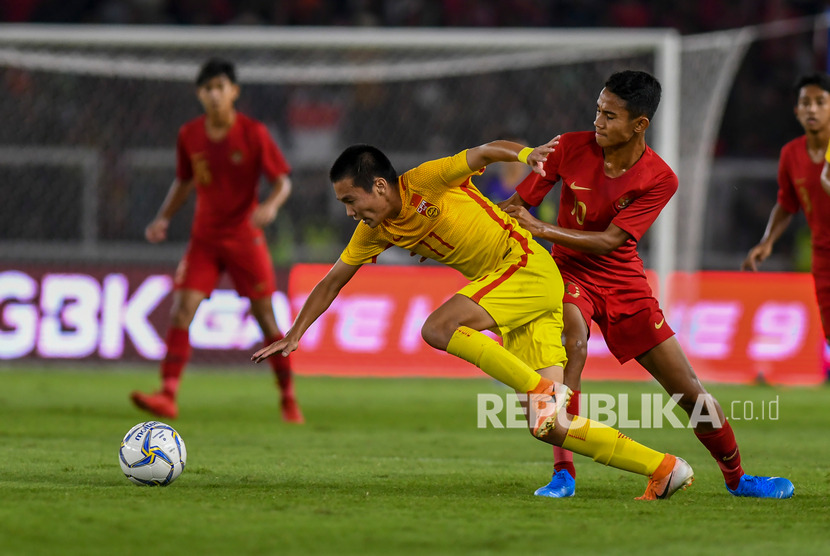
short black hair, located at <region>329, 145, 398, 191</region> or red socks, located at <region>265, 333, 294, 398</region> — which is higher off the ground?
short black hair, located at <region>329, 145, 398, 191</region>

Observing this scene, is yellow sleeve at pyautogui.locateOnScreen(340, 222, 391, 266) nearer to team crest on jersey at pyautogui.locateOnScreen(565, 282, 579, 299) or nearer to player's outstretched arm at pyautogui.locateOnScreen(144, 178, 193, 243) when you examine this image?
team crest on jersey at pyautogui.locateOnScreen(565, 282, 579, 299)

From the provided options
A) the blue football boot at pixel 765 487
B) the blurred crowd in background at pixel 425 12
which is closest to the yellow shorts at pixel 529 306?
the blue football boot at pixel 765 487

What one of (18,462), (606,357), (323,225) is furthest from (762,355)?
(18,462)

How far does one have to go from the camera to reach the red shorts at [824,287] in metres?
7.27

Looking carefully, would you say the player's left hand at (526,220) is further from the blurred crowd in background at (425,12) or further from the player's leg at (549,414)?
the blurred crowd in background at (425,12)

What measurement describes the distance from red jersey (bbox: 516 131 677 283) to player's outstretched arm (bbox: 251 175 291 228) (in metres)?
2.91

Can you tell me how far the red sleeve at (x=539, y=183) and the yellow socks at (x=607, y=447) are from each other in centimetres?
100

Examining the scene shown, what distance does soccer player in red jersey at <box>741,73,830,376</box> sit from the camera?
23.2 ft

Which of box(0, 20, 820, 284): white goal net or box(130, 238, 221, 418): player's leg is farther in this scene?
box(0, 20, 820, 284): white goal net

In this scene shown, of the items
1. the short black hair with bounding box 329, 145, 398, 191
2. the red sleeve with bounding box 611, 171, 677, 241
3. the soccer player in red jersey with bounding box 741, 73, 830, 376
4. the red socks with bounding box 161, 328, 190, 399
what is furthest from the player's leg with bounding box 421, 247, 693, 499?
the red socks with bounding box 161, 328, 190, 399

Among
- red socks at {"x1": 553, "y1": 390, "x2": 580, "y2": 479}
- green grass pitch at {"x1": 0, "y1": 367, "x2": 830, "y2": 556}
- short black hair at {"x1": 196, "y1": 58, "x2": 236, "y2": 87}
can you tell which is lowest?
green grass pitch at {"x1": 0, "y1": 367, "x2": 830, "y2": 556}

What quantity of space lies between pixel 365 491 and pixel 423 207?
3.94 ft

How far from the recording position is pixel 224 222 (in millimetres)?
8211

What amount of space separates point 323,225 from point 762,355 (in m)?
4.95
